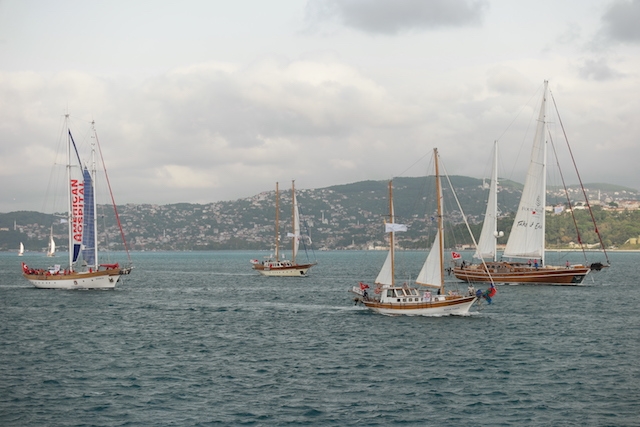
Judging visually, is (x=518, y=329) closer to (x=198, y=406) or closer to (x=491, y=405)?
(x=491, y=405)

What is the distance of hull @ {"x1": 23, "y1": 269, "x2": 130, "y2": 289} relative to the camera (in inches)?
3293

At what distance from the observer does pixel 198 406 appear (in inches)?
1265

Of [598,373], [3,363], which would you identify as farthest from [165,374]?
[598,373]

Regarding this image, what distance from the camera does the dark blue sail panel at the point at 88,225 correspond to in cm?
8412

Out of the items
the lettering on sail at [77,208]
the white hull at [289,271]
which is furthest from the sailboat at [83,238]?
the white hull at [289,271]

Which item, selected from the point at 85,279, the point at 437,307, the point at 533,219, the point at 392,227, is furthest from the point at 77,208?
the point at 533,219

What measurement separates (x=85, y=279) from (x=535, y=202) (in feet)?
166

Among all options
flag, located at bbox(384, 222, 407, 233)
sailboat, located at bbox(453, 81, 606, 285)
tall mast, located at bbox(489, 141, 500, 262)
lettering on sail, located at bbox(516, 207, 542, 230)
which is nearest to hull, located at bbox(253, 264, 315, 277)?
tall mast, located at bbox(489, 141, 500, 262)

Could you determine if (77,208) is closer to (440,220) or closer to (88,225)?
(88,225)

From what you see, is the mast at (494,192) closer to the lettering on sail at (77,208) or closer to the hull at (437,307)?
the hull at (437,307)

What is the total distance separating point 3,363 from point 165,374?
31.8ft

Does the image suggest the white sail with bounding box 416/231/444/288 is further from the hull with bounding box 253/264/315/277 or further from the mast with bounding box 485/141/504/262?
the hull with bounding box 253/264/315/277

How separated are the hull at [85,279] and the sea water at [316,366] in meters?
13.2

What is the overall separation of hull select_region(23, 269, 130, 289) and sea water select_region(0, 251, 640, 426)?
13.2 m
